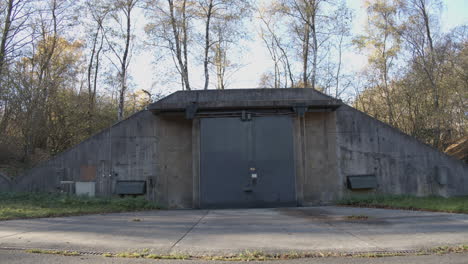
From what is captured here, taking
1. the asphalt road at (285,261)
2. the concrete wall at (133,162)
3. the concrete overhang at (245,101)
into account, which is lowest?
the asphalt road at (285,261)

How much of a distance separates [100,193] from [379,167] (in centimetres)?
1211

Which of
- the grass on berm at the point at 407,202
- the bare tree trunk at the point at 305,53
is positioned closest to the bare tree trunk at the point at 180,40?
the bare tree trunk at the point at 305,53

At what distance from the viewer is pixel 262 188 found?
1498 cm

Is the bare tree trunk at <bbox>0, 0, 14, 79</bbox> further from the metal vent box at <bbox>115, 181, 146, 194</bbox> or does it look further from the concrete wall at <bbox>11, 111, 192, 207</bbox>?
the metal vent box at <bbox>115, 181, 146, 194</bbox>

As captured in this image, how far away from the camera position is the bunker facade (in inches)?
594

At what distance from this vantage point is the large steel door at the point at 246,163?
14938 mm

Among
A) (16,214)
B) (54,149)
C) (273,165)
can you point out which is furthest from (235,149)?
(54,149)

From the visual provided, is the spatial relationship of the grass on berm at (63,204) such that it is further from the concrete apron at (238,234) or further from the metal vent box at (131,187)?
the concrete apron at (238,234)

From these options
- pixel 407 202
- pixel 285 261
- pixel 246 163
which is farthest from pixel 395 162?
pixel 285 261

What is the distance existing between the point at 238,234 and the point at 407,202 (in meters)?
8.74

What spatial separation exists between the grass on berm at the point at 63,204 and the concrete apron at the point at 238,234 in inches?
68.7

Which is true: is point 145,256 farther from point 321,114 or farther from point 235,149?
point 321,114

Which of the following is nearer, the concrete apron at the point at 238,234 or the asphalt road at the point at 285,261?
the asphalt road at the point at 285,261

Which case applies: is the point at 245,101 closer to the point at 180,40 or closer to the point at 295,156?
the point at 295,156
